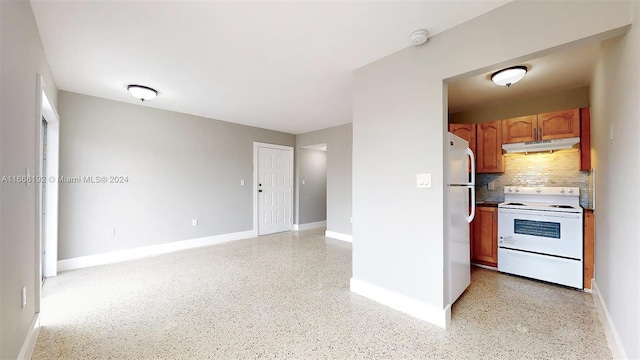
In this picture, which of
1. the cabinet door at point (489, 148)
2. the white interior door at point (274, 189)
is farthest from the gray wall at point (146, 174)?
the cabinet door at point (489, 148)

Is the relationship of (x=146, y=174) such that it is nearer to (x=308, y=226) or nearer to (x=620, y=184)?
(x=308, y=226)

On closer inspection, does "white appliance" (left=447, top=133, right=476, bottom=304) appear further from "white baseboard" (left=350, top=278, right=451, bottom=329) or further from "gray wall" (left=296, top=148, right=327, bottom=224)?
"gray wall" (left=296, top=148, right=327, bottom=224)

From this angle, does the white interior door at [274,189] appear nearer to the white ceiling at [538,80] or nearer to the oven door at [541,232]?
the white ceiling at [538,80]

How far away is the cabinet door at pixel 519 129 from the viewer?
316 centimetres

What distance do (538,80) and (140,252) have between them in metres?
5.97

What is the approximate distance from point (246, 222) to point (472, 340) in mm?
4367

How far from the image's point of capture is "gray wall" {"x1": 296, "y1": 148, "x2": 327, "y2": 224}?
6254mm

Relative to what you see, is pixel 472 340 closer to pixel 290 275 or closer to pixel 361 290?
pixel 361 290

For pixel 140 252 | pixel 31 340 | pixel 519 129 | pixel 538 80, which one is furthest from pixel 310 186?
pixel 31 340

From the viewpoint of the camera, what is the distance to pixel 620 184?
1.70 metres

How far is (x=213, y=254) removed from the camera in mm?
4070

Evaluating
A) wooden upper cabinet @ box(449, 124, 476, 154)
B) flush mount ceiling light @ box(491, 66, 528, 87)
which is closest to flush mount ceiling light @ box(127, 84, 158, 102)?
flush mount ceiling light @ box(491, 66, 528, 87)

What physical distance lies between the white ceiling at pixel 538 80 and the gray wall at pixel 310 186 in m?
3.52

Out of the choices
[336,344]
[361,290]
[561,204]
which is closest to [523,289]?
[561,204]
